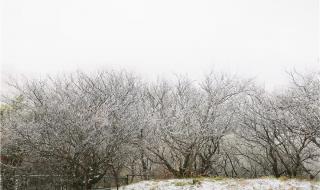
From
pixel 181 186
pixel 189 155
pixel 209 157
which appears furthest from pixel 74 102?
pixel 209 157

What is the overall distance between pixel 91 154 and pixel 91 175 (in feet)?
2.60

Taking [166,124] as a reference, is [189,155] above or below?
below

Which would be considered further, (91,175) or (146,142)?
(146,142)

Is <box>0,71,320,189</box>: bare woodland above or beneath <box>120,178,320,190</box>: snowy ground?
above

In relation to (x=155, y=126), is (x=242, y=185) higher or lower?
lower

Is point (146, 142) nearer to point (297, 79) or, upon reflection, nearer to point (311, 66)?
point (297, 79)

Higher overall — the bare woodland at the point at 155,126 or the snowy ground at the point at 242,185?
the bare woodland at the point at 155,126

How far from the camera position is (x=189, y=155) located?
16.7m

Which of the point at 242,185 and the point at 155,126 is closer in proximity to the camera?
the point at 242,185

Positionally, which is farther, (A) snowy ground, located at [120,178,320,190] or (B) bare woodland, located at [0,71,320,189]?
(B) bare woodland, located at [0,71,320,189]

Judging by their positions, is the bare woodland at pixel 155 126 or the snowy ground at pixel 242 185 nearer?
the snowy ground at pixel 242 185

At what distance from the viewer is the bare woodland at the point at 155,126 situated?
11.7m

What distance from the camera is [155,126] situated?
1598 centimetres

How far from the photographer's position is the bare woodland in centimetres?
1168
